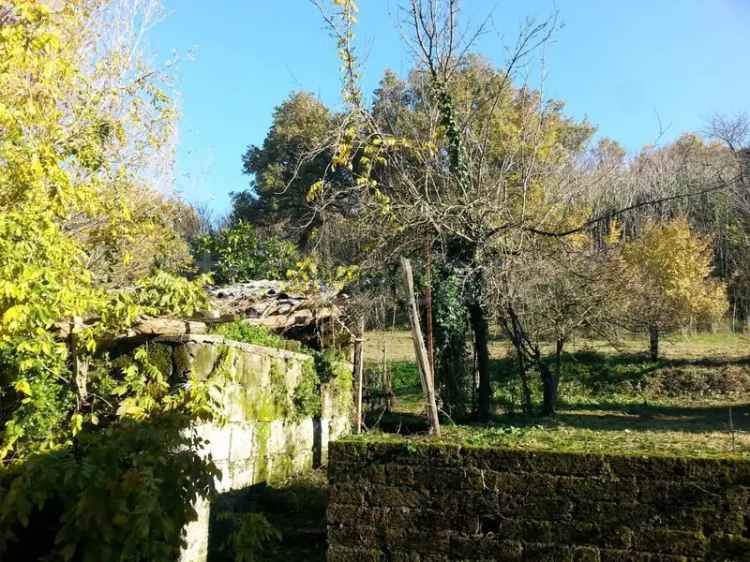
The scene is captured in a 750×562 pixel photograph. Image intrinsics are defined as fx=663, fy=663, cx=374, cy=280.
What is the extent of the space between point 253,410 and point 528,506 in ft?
12.5

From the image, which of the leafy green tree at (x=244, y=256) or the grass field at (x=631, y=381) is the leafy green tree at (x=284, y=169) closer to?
the grass field at (x=631, y=381)

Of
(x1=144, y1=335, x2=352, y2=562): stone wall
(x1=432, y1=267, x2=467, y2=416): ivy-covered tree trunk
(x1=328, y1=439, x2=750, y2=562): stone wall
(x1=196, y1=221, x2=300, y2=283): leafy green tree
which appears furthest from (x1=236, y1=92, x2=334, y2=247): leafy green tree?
(x1=328, y1=439, x2=750, y2=562): stone wall

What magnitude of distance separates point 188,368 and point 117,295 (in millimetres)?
922

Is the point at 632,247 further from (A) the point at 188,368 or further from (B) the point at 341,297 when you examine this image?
(A) the point at 188,368

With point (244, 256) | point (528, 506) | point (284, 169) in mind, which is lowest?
point (528, 506)

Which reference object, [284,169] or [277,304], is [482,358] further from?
[284,169]

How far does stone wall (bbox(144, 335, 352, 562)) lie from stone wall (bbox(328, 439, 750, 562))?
6.58ft

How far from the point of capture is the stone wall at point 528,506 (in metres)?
3.82

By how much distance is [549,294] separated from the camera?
1305cm

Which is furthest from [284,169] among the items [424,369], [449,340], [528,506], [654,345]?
[528,506]

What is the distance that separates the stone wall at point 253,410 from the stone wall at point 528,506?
2.01 m

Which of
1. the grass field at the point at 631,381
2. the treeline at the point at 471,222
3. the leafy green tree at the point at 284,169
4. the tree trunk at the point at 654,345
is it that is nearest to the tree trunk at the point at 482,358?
the treeline at the point at 471,222

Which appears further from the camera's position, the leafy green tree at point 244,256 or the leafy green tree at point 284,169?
the leafy green tree at point 284,169

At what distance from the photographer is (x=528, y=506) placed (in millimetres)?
4113
